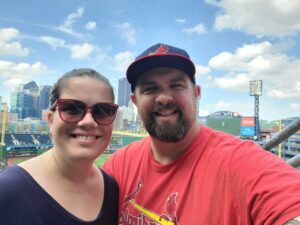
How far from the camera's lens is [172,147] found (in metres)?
1.76

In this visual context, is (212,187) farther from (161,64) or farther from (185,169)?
(161,64)

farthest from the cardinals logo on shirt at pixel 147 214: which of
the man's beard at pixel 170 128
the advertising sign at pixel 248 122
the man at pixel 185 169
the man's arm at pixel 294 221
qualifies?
the advertising sign at pixel 248 122

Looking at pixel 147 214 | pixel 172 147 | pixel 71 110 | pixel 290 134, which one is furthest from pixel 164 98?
pixel 290 134

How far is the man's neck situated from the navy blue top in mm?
547

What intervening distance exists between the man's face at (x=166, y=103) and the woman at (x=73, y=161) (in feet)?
0.70

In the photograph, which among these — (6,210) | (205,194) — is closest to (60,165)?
(6,210)

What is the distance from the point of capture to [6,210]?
1.29 metres

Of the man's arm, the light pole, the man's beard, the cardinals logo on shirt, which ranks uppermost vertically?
the light pole

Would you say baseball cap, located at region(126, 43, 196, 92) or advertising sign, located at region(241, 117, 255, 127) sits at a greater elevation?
advertising sign, located at region(241, 117, 255, 127)

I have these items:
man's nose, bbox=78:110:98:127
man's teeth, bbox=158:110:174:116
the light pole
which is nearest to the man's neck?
man's teeth, bbox=158:110:174:116

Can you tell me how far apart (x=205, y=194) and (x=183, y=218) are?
0.16 m

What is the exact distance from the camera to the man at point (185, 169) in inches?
47.2

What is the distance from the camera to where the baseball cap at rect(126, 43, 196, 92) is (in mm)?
1757

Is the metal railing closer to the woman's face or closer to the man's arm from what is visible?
the man's arm
